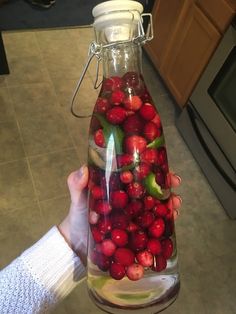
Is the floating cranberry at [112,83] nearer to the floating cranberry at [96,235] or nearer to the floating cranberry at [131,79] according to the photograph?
the floating cranberry at [131,79]

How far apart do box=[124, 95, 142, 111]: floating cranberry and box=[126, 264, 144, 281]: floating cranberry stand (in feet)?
0.79

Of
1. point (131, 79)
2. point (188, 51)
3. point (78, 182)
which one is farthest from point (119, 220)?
point (188, 51)

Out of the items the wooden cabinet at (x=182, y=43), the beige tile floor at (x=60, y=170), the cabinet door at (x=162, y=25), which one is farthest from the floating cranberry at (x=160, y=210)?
the cabinet door at (x=162, y=25)

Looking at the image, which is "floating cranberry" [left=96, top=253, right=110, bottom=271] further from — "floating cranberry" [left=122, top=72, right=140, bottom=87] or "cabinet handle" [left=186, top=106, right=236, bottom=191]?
"cabinet handle" [left=186, top=106, right=236, bottom=191]

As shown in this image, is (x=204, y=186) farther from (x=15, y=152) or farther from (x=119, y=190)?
(x=119, y=190)

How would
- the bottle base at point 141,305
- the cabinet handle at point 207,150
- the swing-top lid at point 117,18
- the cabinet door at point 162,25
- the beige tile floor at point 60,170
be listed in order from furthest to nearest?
the cabinet door at point 162,25 → the cabinet handle at point 207,150 → the beige tile floor at point 60,170 → the bottle base at point 141,305 → the swing-top lid at point 117,18

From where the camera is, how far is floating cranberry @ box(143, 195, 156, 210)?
508mm

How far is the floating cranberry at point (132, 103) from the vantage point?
514 mm

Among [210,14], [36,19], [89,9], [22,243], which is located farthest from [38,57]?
[22,243]

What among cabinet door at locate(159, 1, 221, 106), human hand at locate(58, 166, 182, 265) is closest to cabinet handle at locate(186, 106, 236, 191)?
cabinet door at locate(159, 1, 221, 106)

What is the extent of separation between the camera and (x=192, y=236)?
4.54ft

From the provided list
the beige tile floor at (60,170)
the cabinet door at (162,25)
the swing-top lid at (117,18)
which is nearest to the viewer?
the swing-top lid at (117,18)

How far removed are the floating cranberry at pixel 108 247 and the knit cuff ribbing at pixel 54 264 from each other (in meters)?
0.18

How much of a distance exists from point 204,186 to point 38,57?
118cm
